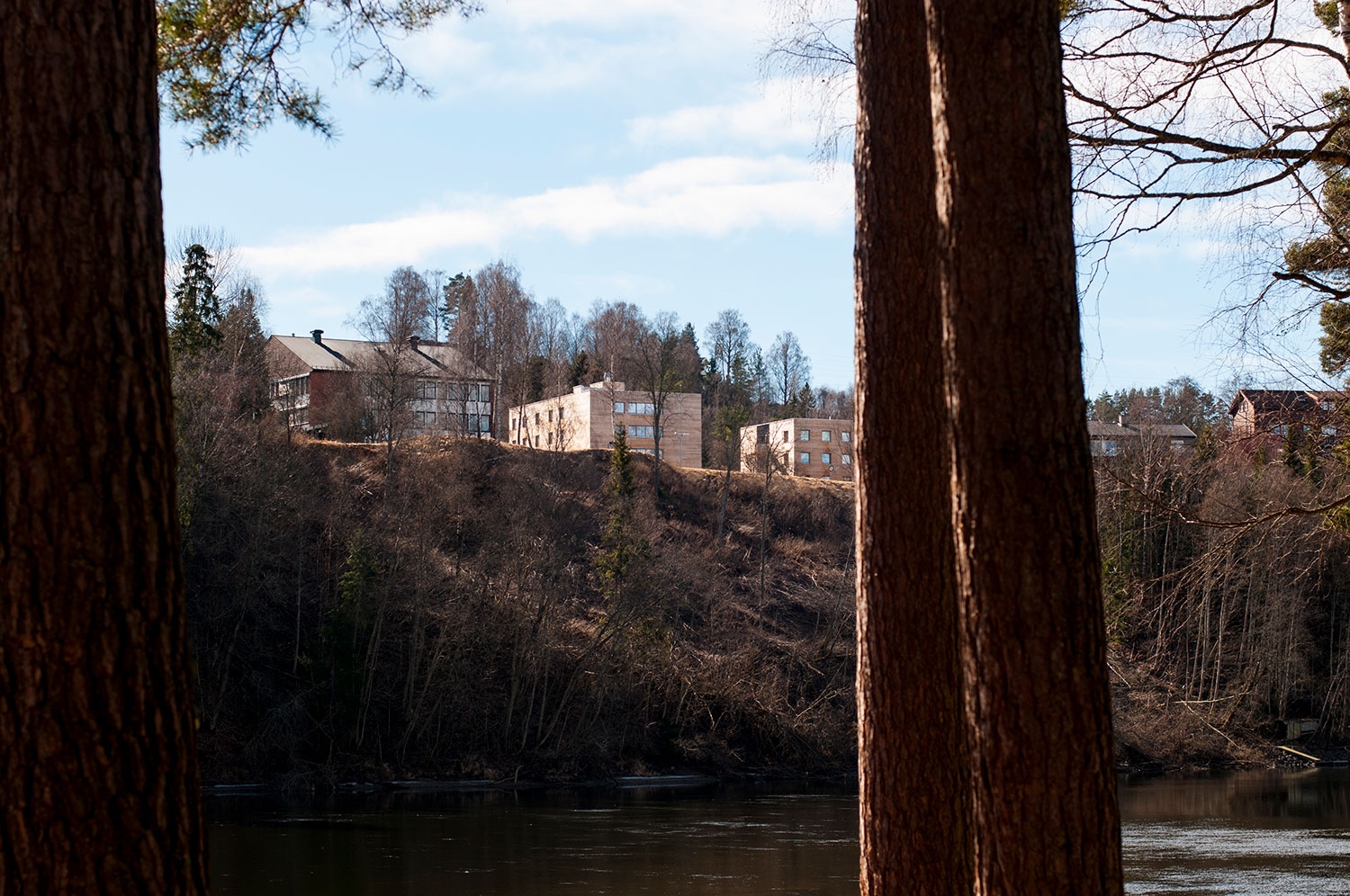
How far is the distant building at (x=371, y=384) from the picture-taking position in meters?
50.0

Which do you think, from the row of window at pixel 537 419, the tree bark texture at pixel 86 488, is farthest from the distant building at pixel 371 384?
the tree bark texture at pixel 86 488

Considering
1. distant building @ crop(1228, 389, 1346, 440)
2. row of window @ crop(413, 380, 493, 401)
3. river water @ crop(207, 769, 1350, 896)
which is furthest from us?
row of window @ crop(413, 380, 493, 401)

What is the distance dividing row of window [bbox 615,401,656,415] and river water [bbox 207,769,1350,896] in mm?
39387

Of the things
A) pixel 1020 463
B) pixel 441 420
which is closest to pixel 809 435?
pixel 441 420

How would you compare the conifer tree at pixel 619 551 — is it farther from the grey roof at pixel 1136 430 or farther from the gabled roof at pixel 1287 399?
the gabled roof at pixel 1287 399

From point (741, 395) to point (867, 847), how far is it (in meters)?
95.2

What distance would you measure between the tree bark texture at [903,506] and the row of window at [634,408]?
222ft

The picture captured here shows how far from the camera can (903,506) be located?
479 centimetres

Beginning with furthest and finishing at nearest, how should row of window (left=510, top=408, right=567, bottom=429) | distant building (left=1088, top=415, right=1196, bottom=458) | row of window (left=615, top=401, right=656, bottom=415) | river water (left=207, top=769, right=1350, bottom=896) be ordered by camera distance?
1. row of window (left=510, top=408, right=567, bottom=429)
2. row of window (left=615, top=401, right=656, bottom=415)
3. distant building (left=1088, top=415, right=1196, bottom=458)
4. river water (left=207, top=769, right=1350, bottom=896)

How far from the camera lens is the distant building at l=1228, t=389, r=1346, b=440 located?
936 cm

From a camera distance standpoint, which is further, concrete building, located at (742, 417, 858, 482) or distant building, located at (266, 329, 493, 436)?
concrete building, located at (742, 417, 858, 482)

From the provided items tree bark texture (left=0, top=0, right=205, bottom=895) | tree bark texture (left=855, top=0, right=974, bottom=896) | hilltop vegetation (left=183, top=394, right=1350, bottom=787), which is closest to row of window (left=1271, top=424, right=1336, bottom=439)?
tree bark texture (left=855, top=0, right=974, bottom=896)

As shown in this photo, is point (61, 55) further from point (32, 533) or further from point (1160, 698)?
point (1160, 698)

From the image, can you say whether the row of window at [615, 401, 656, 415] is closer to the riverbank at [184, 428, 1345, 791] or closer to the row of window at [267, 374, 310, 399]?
the row of window at [267, 374, 310, 399]
